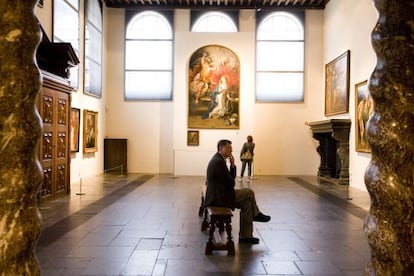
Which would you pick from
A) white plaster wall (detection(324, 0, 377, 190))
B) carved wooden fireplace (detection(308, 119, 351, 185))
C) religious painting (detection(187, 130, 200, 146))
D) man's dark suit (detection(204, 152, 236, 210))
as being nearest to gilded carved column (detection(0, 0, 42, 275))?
man's dark suit (detection(204, 152, 236, 210))

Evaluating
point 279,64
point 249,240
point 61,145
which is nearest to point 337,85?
point 279,64

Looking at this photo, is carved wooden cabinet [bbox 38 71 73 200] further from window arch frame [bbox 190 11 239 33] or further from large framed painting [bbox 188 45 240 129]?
window arch frame [bbox 190 11 239 33]

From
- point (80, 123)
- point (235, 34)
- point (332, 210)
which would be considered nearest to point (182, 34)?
point (235, 34)

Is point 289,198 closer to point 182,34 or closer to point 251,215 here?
point 251,215


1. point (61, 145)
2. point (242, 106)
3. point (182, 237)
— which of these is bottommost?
point (182, 237)

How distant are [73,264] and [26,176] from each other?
3.12 metres

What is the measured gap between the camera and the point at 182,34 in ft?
55.4

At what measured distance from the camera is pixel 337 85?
15125 mm

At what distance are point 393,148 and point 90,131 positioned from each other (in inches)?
540

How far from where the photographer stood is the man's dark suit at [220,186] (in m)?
5.54

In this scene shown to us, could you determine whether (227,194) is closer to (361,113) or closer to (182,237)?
(182,237)

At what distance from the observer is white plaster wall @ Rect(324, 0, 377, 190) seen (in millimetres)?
12102

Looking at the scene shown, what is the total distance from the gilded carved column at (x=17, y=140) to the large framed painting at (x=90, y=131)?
41.1ft

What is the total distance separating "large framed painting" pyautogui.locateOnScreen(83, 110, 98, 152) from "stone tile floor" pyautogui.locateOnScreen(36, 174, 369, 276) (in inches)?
143
